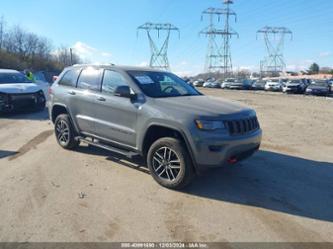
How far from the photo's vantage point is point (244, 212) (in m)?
3.81

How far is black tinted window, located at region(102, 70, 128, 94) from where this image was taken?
512 centimetres

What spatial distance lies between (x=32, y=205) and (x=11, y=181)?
1037 millimetres

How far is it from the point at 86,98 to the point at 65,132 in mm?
1129

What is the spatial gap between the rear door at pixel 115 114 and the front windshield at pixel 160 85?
277mm

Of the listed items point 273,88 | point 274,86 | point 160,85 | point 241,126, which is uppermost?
point 160,85

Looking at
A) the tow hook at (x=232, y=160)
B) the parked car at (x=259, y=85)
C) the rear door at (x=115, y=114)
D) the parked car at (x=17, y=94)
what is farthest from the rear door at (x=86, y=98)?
the parked car at (x=259, y=85)

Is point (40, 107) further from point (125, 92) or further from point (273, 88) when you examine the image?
point (273, 88)

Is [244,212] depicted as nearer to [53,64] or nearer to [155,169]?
[155,169]

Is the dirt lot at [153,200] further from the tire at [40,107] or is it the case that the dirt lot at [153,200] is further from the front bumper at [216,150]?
the tire at [40,107]

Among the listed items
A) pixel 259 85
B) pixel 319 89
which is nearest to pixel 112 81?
pixel 319 89

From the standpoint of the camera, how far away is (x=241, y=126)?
14.2 feet

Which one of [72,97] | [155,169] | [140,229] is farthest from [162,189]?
[72,97]

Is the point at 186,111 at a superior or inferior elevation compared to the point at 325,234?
superior

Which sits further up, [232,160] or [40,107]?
[40,107]
